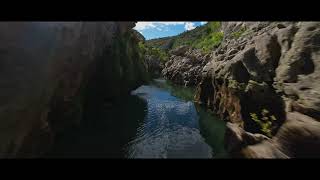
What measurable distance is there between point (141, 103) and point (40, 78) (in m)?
26.3

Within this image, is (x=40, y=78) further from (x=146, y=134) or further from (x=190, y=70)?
(x=190, y=70)

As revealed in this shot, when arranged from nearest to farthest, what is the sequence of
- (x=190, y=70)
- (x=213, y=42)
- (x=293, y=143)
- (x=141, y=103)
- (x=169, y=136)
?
(x=293, y=143) < (x=169, y=136) < (x=141, y=103) < (x=190, y=70) < (x=213, y=42)

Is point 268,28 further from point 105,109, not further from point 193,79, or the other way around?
point 193,79

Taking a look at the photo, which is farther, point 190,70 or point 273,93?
point 190,70

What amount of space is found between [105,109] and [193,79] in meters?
31.7

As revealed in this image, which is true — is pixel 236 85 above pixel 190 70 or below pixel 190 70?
above

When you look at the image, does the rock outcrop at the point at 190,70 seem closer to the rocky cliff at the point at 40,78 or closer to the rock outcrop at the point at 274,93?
the rock outcrop at the point at 274,93

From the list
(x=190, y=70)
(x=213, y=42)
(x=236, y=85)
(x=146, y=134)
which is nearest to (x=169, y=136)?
(x=146, y=134)

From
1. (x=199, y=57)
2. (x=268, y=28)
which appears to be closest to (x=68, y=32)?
(x=268, y=28)

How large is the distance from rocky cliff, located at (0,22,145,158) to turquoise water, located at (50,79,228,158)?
81.7 inches

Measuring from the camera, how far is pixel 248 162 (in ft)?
25.0

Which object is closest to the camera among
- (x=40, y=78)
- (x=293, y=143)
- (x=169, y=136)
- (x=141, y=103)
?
(x=40, y=78)

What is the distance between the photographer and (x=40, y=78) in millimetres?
15531

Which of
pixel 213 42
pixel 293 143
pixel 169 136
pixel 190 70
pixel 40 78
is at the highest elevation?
pixel 213 42
